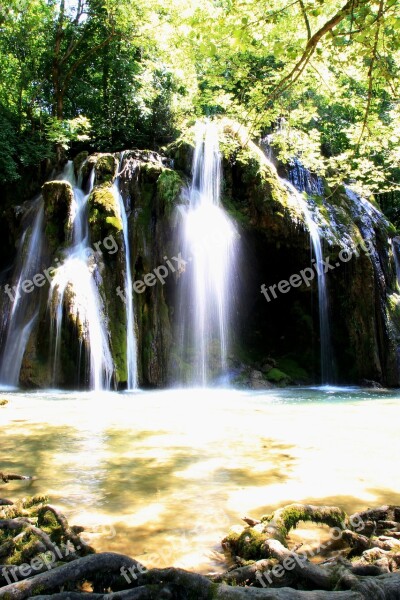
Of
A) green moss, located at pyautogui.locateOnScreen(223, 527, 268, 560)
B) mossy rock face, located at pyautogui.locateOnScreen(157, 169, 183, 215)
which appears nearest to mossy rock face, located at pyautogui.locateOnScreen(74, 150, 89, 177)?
mossy rock face, located at pyautogui.locateOnScreen(157, 169, 183, 215)

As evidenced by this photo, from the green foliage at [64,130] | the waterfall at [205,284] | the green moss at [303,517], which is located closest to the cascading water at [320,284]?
the waterfall at [205,284]

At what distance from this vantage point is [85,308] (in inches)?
479

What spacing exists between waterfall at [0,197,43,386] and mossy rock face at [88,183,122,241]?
1.94m

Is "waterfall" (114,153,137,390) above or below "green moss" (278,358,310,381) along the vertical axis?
above

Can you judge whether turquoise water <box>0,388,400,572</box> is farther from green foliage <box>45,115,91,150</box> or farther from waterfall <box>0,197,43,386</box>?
green foliage <box>45,115,91,150</box>

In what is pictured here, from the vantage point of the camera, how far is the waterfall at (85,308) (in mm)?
11891

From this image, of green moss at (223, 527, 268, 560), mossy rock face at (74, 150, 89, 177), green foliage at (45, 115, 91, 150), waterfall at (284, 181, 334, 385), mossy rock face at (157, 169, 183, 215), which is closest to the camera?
green moss at (223, 527, 268, 560)

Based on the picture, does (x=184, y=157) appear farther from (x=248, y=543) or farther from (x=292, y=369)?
(x=248, y=543)

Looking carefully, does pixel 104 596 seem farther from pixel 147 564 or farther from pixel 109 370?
pixel 109 370

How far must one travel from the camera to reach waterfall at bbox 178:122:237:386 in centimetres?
1439

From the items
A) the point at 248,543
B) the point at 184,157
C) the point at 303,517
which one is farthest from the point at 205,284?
the point at 248,543

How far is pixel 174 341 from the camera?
14.3m

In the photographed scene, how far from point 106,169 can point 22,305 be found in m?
4.92

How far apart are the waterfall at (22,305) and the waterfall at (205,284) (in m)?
4.25
